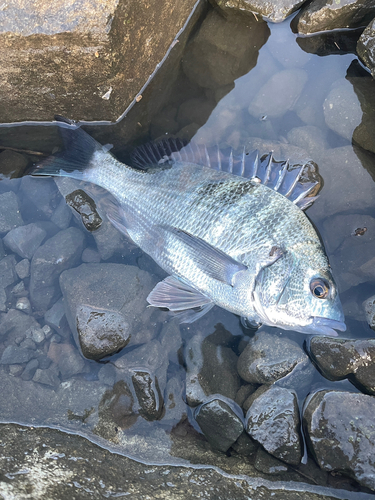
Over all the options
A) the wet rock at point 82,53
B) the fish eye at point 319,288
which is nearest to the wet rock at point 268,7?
the wet rock at point 82,53

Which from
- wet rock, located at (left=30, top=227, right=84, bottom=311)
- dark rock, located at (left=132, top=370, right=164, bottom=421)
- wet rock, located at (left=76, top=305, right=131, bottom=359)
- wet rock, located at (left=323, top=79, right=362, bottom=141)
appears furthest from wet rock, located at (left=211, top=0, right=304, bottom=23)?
dark rock, located at (left=132, top=370, right=164, bottom=421)

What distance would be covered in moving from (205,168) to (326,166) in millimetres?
1279

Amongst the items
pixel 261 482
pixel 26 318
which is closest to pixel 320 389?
pixel 261 482

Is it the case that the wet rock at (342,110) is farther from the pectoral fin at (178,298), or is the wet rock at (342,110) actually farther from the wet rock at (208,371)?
the wet rock at (208,371)

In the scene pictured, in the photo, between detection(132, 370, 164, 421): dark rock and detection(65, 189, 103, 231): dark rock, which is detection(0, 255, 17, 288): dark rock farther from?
→ detection(132, 370, 164, 421): dark rock

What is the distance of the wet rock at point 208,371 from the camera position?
3.17 metres

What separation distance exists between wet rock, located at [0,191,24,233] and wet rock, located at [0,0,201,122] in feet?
2.79

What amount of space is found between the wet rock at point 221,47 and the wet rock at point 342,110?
1.05 metres

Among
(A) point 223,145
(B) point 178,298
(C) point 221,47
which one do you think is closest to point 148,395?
(B) point 178,298

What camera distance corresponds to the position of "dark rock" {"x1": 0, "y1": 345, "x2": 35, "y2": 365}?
3.48 meters

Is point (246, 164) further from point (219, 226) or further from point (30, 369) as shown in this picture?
point (30, 369)

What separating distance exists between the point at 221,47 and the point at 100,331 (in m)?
3.42

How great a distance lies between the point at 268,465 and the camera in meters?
2.81

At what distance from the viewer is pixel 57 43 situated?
296 centimetres
